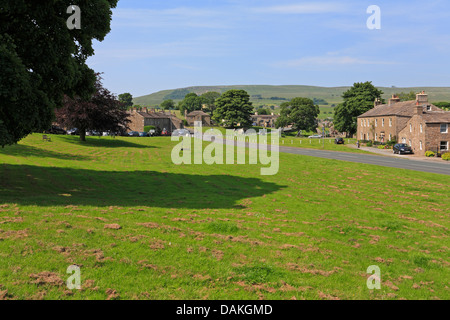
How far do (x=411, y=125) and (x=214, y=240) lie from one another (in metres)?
68.4

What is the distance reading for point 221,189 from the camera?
24.4m

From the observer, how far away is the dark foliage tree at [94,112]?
2016 inches

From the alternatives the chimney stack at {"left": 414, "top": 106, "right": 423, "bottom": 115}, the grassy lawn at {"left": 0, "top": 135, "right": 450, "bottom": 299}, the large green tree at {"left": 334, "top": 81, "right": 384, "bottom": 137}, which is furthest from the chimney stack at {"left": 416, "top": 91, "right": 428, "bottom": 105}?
the grassy lawn at {"left": 0, "top": 135, "right": 450, "bottom": 299}

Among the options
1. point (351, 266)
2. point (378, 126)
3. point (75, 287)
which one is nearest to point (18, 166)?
point (75, 287)

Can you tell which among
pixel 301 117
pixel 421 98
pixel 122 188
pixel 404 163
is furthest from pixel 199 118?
pixel 122 188

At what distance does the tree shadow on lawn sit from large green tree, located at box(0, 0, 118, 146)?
3502mm

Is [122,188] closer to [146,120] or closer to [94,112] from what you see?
[94,112]

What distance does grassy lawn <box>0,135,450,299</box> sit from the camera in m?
8.62

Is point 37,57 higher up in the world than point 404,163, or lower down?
higher up

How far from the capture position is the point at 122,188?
23047mm

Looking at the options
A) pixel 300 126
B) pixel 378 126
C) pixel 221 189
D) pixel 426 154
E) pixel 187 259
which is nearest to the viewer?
pixel 187 259

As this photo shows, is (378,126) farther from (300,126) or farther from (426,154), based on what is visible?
(300,126)

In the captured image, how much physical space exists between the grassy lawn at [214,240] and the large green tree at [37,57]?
3991 mm
